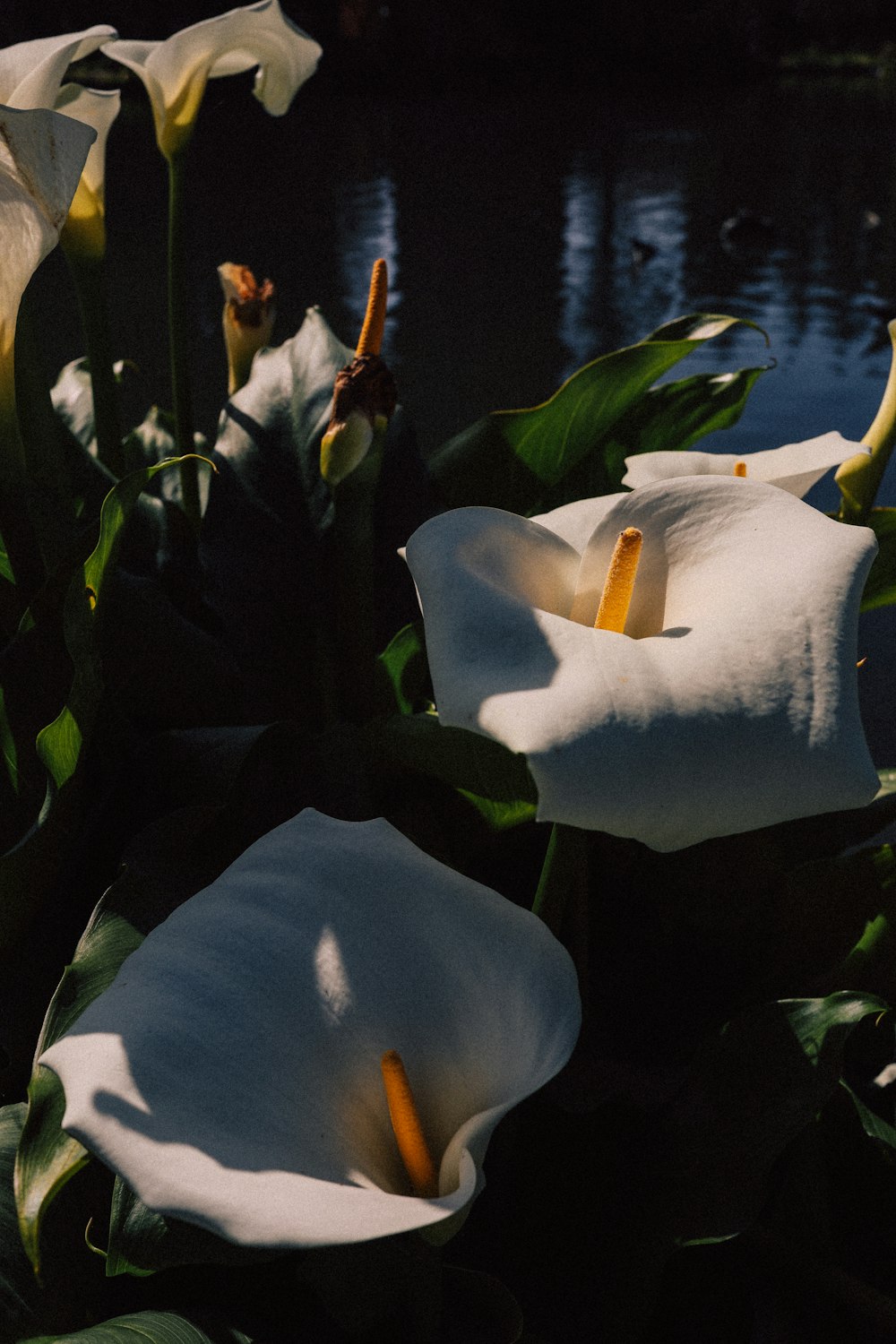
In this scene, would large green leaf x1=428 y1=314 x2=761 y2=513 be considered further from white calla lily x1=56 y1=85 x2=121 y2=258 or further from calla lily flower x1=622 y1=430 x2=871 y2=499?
white calla lily x1=56 y1=85 x2=121 y2=258

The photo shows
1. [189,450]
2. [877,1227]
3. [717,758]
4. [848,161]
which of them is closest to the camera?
[717,758]

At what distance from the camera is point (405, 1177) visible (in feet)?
1.17

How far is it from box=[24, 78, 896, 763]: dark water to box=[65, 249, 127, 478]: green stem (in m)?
0.69

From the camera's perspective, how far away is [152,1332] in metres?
0.37

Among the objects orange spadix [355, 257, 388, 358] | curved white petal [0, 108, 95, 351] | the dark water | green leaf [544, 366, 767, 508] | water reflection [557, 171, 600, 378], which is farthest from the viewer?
water reflection [557, 171, 600, 378]

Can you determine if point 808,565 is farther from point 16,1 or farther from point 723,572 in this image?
point 16,1

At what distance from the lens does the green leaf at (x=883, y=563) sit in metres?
0.59

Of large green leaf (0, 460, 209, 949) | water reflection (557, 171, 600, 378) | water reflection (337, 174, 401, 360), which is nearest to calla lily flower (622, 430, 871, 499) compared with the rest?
large green leaf (0, 460, 209, 949)

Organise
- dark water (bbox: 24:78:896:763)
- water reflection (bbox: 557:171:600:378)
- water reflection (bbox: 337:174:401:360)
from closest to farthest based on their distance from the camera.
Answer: dark water (bbox: 24:78:896:763), water reflection (bbox: 557:171:600:378), water reflection (bbox: 337:174:401:360)

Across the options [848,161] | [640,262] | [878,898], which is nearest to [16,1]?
[848,161]

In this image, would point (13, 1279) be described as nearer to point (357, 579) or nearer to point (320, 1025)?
point (320, 1025)

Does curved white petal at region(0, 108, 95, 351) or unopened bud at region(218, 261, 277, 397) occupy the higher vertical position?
curved white petal at region(0, 108, 95, 351)

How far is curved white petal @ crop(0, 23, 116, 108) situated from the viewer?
502 millimetres

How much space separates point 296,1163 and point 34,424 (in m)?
0.43
